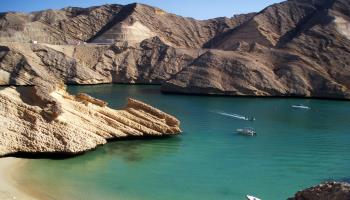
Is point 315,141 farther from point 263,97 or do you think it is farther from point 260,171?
point 263,97

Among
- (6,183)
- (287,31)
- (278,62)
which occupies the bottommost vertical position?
(6,183)

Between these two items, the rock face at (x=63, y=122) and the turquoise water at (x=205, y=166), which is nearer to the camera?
the turquoise water at (x=205, y=166)

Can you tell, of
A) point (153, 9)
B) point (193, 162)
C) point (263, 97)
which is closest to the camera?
point (193, 162)

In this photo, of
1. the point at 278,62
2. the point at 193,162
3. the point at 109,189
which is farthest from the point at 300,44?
the point at 109,189

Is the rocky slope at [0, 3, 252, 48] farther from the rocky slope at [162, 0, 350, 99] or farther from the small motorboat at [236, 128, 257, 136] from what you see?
the small motorboat at [236, 128, 257, 136]

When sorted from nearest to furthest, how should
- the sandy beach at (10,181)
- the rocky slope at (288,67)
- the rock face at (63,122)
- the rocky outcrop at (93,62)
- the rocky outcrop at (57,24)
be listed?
1. the sandy beach at (10,181)
2. the rock face at (63,122)
3. the rocky slope at (288,67)
4. the rocky outcrop at (93,62)
5. the rocky outcrop at (57,24)

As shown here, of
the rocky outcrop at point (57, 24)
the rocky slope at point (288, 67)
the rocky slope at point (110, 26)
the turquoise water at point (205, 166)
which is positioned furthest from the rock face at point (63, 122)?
the rocky outcrop at point (57, 24)

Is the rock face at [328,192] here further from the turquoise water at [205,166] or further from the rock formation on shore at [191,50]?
the rock formation on shore at [191,50]
